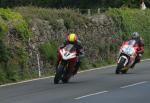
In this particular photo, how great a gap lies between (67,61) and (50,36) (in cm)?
708

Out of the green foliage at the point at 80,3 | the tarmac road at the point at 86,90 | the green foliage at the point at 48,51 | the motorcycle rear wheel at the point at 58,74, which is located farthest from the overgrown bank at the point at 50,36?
the green foliage at the point at 80,3

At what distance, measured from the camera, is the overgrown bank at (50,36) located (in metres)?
24.6

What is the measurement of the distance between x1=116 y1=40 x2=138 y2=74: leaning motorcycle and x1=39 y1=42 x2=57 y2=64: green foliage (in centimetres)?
353

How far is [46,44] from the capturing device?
27422 mm

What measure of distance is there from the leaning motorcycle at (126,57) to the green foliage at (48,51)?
11.6ft

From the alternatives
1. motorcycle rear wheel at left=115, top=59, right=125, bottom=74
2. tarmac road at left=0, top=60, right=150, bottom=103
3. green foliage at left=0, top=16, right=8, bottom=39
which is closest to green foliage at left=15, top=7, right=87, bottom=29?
green foliage at left=0, top=16, right=8, bottom=39

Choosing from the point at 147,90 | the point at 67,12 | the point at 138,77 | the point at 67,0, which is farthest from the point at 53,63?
the point at 67,0

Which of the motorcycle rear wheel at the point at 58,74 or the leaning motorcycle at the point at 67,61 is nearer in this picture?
the motorcycle rear wheel at the point at 58,74

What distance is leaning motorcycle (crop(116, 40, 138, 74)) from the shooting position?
24516mm

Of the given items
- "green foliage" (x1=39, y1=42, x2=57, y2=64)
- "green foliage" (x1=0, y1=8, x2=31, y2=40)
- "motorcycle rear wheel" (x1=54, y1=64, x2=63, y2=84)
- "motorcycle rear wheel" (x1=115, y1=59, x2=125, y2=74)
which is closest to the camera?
"motorcycle rear wheel" (x1=54, y1=64, x2=63, y2=84)

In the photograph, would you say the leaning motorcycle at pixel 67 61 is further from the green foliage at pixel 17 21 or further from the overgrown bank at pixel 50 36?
the green foliage at pixel 17 21

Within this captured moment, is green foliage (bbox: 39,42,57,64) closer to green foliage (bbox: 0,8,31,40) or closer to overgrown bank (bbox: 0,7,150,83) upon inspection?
overgrown bank (bbox: 0,7,150,83)

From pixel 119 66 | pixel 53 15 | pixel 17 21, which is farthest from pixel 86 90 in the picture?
pixel 53 15

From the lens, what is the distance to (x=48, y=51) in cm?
2733
